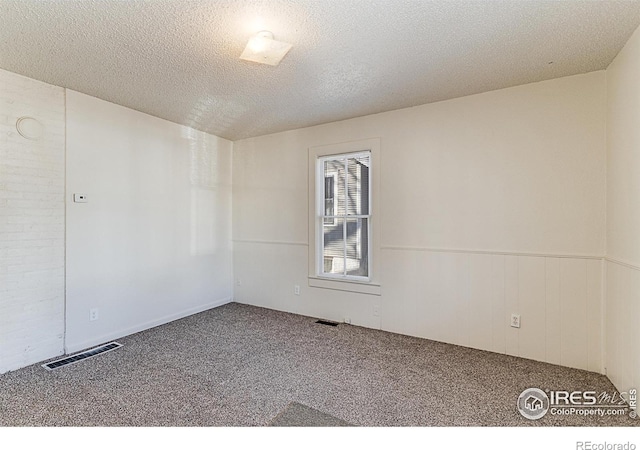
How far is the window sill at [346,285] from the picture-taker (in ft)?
12.5

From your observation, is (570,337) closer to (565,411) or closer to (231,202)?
(565,411)

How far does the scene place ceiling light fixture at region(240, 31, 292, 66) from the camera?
2.06 metres

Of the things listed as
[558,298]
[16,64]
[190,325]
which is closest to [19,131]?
[16,64]

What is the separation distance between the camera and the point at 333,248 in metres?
4.25

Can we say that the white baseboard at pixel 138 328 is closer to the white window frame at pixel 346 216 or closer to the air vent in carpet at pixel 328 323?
the white window frame at pixel 346 216

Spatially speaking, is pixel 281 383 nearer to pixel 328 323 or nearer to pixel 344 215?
pixel 328 323

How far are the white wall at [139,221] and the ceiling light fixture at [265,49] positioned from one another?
217cm

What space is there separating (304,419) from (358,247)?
2280 millimetres

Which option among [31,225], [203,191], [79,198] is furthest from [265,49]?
[203,191]

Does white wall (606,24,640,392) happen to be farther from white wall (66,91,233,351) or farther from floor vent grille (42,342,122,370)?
white wall (66,91,233,351)

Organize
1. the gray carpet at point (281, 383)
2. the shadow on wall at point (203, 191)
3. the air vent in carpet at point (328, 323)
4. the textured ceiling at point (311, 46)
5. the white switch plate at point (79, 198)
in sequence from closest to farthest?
the textured ceiling at point (311, 46) < the gray carpet at point (281, 383) < the white switch plate at point (79, 198) < the air vent in carpet at point (328, 323) < the shadow on wall at point (203, 191)

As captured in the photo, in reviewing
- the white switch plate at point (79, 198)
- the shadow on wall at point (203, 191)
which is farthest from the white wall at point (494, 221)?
the white switch plate at point (79, 198)

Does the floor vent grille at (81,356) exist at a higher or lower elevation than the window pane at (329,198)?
lower
